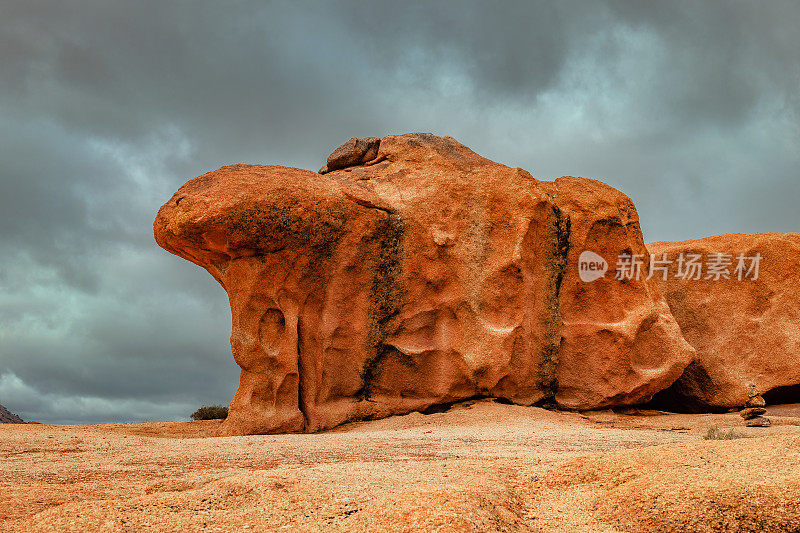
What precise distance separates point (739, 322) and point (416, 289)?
25.2 ft

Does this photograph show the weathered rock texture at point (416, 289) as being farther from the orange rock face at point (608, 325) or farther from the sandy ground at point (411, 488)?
the sandy ground at point (411, 488)

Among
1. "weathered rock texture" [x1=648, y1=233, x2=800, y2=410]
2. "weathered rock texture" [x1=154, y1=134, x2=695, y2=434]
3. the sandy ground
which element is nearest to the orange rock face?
"weathered rock texture" [x1=154, y1=134, x2=695, y2=434]

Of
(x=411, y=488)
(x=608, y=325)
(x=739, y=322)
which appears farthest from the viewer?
(x=739, y=322)

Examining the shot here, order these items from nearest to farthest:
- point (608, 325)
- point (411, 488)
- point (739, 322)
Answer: point (411, 488) < point (608, 325) < point (739, 322)

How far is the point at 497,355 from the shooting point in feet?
35.0

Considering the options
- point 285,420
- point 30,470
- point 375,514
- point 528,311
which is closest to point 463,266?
point 528,311

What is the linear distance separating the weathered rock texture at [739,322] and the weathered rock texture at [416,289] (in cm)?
187

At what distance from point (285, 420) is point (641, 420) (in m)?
6.16

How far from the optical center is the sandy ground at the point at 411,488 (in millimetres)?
3053

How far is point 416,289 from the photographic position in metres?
10.8

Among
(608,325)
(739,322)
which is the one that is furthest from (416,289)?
(739,322)

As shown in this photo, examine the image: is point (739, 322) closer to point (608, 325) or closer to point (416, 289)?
point (608, 325)

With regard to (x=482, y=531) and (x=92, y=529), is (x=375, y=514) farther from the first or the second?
(x=92, y=529)

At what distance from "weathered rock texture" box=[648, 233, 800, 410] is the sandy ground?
7583mm
